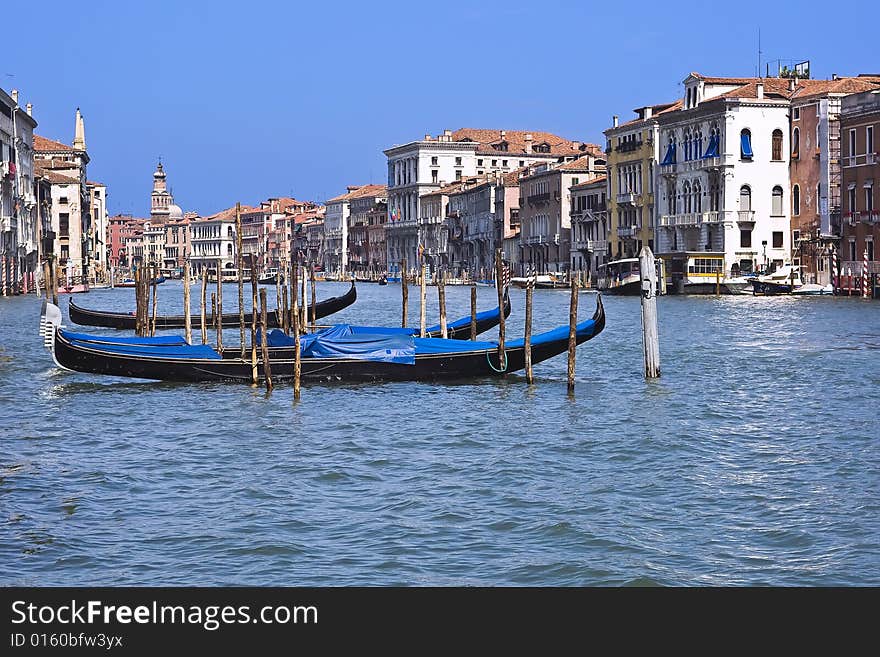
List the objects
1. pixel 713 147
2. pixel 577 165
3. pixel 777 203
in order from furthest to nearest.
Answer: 1. pixel 577 165
2. pixel 713 147
3. pixel 777 203

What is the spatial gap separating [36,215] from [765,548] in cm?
4715

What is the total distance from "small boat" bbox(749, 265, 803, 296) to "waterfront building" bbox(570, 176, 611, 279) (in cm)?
1402

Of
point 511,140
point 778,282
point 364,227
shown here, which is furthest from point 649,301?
point 364,227

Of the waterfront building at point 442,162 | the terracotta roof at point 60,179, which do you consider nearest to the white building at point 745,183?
the terracotta roof at point 60,179

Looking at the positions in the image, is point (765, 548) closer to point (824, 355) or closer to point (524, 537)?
point (524, 537)

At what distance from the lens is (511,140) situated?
81.7 metres

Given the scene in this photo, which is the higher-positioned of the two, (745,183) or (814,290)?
(745,183)

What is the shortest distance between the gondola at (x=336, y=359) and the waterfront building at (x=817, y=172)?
2386 cm

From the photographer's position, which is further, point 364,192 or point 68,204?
point 364,192

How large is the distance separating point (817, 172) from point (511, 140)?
140ft

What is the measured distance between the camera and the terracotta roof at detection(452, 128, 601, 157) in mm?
79250

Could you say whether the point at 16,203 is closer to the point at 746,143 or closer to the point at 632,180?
the point at 632,180

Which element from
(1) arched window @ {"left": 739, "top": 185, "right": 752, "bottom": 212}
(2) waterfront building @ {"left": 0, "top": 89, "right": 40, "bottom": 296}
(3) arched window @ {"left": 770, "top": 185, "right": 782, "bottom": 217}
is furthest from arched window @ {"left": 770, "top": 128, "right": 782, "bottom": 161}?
(2) waterfront building @ {"left": 0, "top": 89, "right": 40, "bottom": 296}
